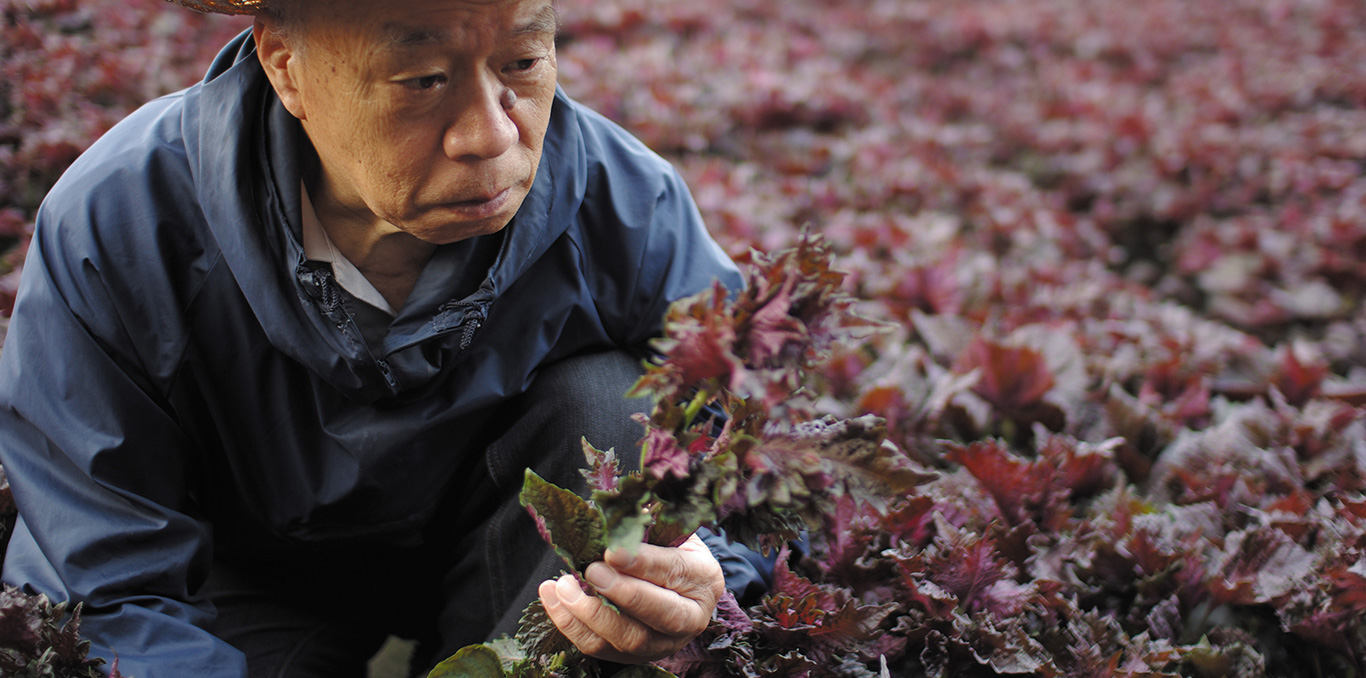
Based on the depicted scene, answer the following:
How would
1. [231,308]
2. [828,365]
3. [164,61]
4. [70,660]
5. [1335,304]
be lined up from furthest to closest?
[164,61] < [1335,304] < [828,365] < [231,308] < [70,660]

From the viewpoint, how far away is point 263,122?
5.13 feet

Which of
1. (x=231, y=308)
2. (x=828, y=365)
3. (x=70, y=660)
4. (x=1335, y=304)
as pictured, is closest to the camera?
(x=70, y=660)

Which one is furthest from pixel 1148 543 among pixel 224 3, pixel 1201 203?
pixel 1201 203

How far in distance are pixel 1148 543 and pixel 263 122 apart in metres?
1.90

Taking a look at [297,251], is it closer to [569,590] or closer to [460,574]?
[569,590]

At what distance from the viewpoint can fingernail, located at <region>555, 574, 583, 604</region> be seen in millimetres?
1275

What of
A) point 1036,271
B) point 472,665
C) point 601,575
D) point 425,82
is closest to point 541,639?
point 472,665

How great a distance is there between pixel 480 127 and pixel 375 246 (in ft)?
1.37

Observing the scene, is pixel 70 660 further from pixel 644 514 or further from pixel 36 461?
pixel 644 514

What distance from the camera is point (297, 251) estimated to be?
1479mm

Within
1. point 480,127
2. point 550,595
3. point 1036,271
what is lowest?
point 1036,271

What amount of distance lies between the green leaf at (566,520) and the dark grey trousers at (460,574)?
39cm

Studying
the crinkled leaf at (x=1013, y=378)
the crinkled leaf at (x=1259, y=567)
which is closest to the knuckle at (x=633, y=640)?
the crinkled leaf at (x=1259, y=567)

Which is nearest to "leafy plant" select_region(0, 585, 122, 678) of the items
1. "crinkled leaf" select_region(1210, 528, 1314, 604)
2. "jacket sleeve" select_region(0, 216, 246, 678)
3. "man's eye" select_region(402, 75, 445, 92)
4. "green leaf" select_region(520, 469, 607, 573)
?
"jacket sleeve" select_region(0, 216, 246, 678)
